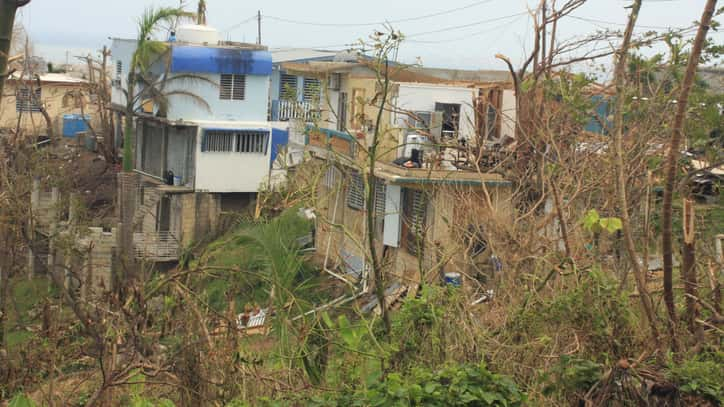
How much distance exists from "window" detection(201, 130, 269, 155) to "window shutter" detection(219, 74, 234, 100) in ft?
3.87

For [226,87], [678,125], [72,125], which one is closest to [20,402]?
[678,125]

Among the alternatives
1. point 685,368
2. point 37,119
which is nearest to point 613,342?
point 685,368

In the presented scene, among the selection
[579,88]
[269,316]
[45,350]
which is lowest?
[45,350]

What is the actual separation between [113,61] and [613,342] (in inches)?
1289

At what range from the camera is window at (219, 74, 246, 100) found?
1209 inches

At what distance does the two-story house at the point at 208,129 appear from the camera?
3016cm

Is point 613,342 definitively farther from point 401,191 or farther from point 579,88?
point 401,191

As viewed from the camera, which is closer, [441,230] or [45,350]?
[45,350]

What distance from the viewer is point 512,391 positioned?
18.5ft

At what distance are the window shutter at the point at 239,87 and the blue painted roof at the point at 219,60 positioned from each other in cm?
28

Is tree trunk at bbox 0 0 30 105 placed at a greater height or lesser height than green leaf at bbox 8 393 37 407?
greater

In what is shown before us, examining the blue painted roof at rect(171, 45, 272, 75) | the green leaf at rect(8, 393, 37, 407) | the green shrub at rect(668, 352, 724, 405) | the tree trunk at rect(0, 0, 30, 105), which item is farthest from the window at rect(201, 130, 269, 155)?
the tree trunk at rect(0, 0, 30, 105)

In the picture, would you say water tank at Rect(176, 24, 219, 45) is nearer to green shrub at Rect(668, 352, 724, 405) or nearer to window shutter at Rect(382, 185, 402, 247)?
window shutter at Rect(382, 185, 402, 247)

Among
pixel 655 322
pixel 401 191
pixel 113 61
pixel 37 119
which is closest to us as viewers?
pixel 655 322
